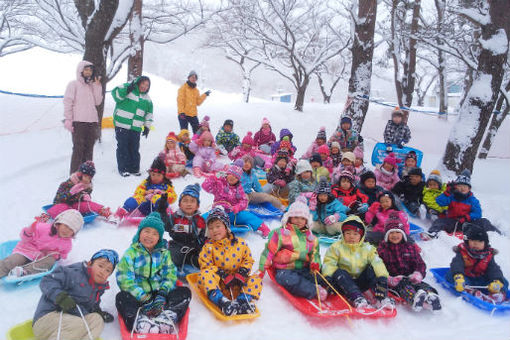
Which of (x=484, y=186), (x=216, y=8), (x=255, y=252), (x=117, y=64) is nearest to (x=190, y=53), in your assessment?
(x=216, y=8)

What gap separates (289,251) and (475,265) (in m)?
1.81

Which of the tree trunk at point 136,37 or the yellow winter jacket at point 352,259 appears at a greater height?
the tree trunk at point 136,37

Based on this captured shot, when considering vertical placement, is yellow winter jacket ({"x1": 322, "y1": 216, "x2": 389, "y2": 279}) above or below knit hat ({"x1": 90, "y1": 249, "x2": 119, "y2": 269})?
below

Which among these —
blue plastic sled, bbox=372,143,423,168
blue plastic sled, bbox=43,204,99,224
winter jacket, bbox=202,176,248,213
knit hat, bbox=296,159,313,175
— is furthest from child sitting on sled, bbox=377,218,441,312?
blue plastic sled, bbox=372,143,423,168

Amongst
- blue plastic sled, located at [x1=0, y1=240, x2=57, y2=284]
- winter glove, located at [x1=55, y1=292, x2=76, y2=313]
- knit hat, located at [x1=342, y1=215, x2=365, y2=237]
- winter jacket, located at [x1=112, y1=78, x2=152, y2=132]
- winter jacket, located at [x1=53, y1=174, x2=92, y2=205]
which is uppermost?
winter jacket, located at [x1=112, y1=78, x2=152, y2=132]

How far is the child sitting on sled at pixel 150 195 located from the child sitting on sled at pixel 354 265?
6.93ft

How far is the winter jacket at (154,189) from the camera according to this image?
15.1ft

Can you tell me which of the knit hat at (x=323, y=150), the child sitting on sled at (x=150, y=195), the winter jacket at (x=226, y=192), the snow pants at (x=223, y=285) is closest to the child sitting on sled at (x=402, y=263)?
the snow pants at (x=223, y=285)

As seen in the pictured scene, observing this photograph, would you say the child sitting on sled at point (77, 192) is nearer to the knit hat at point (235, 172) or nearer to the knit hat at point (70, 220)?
the knit hat at point (70, 220)

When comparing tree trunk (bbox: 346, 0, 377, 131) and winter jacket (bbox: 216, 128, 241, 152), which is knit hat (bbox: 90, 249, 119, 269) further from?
tree trunk (bbox: 346, 0, 377, 131)

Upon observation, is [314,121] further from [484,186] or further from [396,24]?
[484,186]

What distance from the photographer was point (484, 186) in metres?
7.71

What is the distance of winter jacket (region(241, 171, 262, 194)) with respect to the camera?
550 centimetres

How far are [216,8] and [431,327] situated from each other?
1164 cm
